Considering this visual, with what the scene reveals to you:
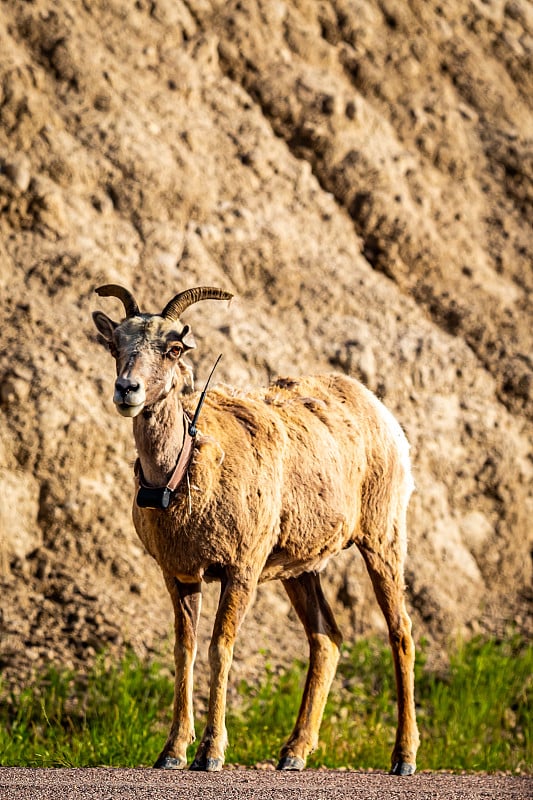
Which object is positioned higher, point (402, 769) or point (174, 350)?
point (174, 350)

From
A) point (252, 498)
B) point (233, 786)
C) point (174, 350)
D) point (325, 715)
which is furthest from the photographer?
point (325, 715)

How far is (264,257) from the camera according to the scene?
1227 cm

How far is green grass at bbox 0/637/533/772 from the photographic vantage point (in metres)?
8.30

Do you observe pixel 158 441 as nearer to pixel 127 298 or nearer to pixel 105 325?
pixel 105 325

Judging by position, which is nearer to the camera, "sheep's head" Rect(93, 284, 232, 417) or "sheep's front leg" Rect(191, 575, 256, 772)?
"sheep's head" Rect(93, 284, 232, 417)

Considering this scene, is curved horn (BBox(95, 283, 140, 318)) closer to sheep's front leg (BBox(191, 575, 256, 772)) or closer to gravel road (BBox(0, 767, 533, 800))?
sheep's front leg (BBox(191, 575, 256, 772))

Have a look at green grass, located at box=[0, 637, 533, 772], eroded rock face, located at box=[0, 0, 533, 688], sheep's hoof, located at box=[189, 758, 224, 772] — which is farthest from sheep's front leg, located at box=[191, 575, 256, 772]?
eroded rock face, located at box=[0, 0, 533, 688]

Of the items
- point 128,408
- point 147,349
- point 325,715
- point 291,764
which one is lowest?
point 325,715

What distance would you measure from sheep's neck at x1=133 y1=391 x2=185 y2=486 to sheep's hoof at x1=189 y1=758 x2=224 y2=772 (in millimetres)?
1601

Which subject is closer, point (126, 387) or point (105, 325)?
point (126, 387)

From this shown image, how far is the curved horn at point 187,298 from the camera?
6.95 metres

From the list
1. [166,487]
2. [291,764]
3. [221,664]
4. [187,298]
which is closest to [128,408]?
[166,487]

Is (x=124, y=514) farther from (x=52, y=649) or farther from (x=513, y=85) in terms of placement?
(x=513, y=85)

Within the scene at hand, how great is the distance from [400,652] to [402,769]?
78 centimetres
